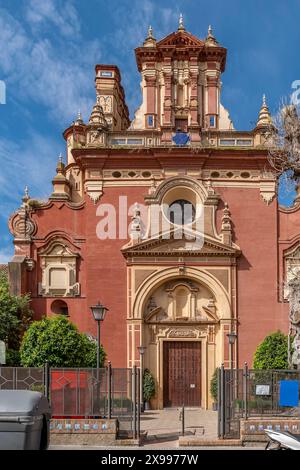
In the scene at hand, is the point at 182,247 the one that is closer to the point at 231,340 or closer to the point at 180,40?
the point at 231,340

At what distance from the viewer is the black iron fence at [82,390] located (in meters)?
17.8

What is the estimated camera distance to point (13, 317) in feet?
96.2

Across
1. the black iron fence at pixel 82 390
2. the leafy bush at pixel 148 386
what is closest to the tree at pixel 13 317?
the leafy bush at pixel 148 386

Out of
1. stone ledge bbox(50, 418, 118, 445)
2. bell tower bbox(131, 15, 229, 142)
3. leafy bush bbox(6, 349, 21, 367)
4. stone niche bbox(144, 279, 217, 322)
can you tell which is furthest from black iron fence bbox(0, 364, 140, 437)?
bell tower bbox(131, 15, 229, 142)

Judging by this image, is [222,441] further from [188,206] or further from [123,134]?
[123,134]

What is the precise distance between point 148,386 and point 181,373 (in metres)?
2.02

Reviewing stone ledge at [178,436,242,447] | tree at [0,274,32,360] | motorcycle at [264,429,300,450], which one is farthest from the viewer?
tree at [0,274,32,360]

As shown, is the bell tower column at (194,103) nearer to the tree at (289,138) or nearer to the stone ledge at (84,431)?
the tree at (289,138)

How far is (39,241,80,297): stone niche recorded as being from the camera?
31750mm

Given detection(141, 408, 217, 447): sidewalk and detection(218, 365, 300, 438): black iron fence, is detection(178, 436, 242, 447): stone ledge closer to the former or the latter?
detection(218, 365, 300, 438): black iron fence

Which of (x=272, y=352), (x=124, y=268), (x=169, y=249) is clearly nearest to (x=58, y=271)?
(x=124, y=268)

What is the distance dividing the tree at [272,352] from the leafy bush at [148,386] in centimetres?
495

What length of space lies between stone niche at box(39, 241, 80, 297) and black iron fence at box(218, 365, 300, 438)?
587 inches

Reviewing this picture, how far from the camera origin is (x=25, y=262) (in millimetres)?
31516
